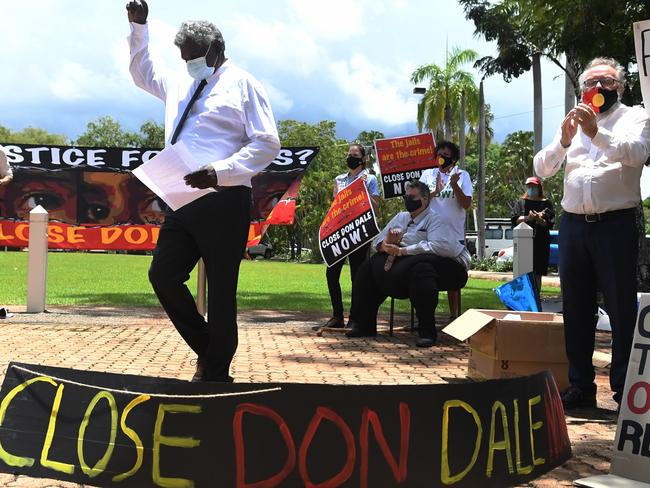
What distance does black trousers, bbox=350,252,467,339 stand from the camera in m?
6.94

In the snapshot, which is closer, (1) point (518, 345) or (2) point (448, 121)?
(1) point (518, 345)

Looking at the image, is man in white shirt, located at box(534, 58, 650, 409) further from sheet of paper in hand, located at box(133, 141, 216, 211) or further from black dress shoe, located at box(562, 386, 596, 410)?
sheet of paper in hand, located at box(133, 141, 216, 211)

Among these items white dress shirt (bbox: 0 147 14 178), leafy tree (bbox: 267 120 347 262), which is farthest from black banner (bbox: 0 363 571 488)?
leafy tree (bbox: 267 120 347 262)

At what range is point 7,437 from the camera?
2.65 meters

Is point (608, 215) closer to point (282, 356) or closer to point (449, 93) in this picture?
point (282, 356)

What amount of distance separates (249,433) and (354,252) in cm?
566

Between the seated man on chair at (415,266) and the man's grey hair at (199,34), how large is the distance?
11.1 ft

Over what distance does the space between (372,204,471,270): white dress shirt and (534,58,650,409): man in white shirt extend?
2581 mm

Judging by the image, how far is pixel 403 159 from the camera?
9961 millimetres

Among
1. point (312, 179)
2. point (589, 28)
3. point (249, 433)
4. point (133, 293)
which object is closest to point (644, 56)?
point (249, 433)

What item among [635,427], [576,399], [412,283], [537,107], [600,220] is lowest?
[576,399]

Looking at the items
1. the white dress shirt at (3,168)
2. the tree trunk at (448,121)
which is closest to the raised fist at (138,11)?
the white dress shirt at (3,168)

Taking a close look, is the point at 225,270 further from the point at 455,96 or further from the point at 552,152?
the point at 455,96

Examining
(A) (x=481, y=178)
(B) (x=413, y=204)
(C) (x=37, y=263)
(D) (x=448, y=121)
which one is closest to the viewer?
(B) (x=413, y=204)
